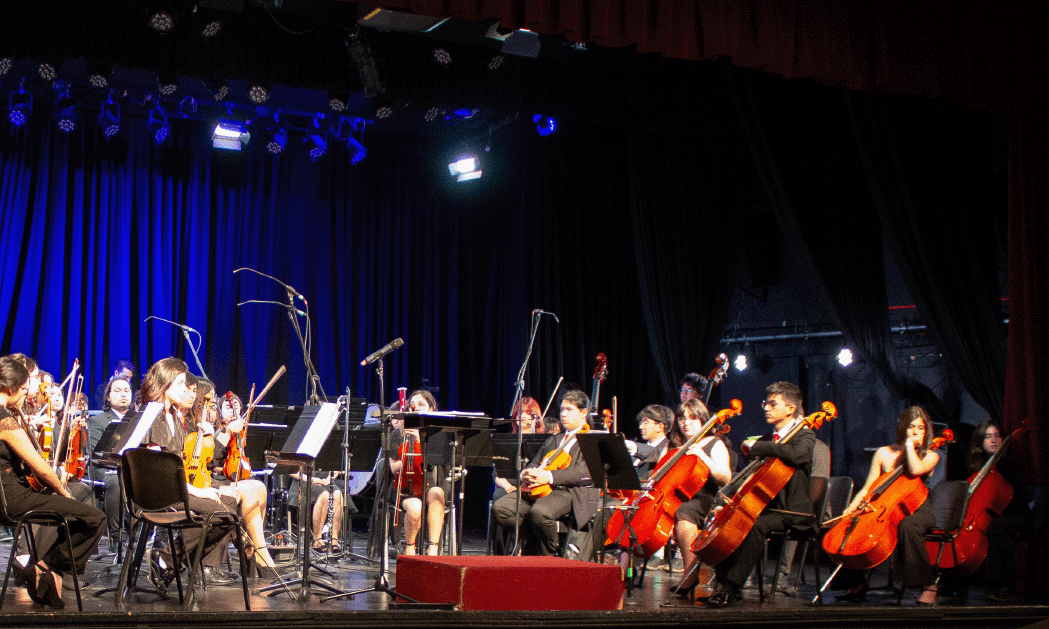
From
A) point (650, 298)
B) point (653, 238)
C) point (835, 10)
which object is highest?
point (835, 10)

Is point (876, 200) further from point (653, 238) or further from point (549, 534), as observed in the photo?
point (549, 534)

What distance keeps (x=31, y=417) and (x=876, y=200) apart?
6.07 meters

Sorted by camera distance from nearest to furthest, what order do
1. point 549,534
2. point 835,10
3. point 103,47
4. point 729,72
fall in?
point 835,10 < point 549,534 < point 103,47 < point 729,72

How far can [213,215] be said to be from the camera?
34.9 ft

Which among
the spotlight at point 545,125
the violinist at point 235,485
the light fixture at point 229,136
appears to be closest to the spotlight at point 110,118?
the light fixture at point 229,136

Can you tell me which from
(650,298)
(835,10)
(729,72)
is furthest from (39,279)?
(835,10)

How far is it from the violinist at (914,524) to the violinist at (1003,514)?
65 cm

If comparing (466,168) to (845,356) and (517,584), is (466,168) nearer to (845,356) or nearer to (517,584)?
(845,356)

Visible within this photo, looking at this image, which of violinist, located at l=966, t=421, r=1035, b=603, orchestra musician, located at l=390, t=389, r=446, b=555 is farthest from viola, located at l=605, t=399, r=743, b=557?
violinist, located at l=966, t=421, r=1035, b=603

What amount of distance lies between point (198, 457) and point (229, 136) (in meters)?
5.38

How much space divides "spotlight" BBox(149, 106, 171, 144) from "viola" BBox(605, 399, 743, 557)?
6277 mm

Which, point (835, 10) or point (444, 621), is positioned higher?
point (835, 10)

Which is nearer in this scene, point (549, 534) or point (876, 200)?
point (549, 534)

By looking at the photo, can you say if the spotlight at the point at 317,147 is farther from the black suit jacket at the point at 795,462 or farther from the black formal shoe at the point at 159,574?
the black suit jacket at the point at 795,462
